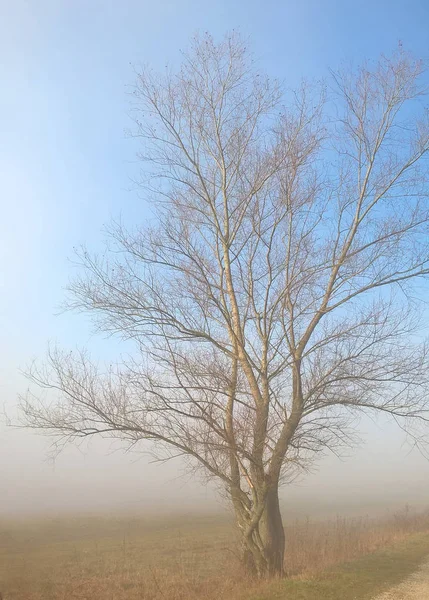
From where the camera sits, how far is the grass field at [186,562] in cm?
921

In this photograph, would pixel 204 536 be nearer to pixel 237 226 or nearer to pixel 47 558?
pixel 47 558

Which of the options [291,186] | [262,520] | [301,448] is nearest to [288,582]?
[262,520]

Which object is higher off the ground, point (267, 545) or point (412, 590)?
point (267, 545)

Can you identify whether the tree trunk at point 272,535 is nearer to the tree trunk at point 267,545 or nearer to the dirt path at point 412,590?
the tree trunk at point 267,545

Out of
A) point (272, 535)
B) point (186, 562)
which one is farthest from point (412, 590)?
point (186, 562)

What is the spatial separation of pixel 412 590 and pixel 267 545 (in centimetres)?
291

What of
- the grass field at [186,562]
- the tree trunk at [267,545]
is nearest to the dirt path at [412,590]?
the grass field at [186,562]

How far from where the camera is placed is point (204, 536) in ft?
60.0

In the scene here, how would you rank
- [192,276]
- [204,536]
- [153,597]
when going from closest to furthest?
[153,597] → [192,276] → [204,536]

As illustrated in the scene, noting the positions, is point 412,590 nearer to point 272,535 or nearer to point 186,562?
point 272,535

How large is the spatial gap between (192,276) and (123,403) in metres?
3.21

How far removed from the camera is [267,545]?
10375 mm

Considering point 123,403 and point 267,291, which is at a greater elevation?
point 267,291

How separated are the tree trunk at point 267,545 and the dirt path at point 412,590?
95.3 inches
